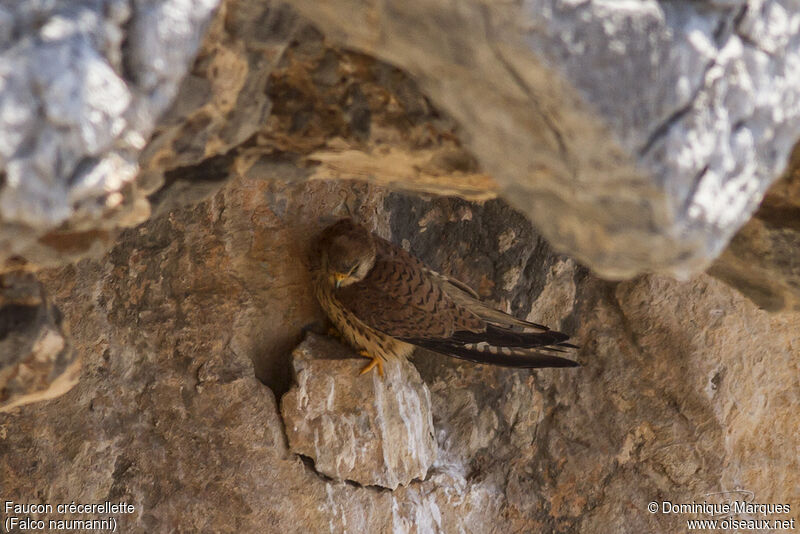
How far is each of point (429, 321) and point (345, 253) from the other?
17.2 inches

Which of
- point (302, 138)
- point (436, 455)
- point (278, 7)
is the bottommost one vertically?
point (436, 455)

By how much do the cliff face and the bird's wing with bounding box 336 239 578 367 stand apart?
0.84ft

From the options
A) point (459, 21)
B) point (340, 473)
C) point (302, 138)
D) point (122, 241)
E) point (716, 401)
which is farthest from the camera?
point (716, 401)

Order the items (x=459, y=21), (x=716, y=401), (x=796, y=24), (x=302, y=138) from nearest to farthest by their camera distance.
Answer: (x=459, y=21)
(x=796, y=24)
(x=302, y=138)
(x=716, y=401)

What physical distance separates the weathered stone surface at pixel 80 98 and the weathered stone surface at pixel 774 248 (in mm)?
1592

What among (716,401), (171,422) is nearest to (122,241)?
(171,422)

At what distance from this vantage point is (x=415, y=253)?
332 centimetres

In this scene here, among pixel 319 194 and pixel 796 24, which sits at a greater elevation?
pixel 796 24

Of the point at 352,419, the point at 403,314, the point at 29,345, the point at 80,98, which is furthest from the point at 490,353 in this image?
the point at 80,98

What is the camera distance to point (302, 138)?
1743 millimetres

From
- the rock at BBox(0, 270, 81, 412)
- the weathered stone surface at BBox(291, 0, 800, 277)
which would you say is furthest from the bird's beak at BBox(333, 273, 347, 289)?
the weathered stone surface at BBox(291, 0, 800, 277)

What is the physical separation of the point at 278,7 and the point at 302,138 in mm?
382

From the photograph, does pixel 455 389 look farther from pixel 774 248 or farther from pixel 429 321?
pixel 774 248

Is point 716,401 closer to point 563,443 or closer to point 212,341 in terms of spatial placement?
point 563,443
